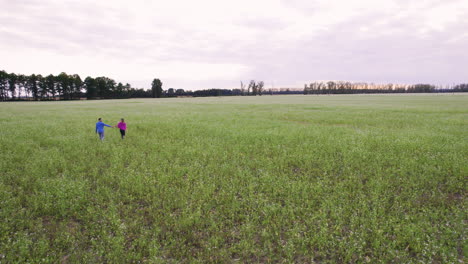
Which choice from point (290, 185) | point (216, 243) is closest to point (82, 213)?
point (216, 243)

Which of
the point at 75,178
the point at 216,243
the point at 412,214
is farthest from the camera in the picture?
the point at 75,178

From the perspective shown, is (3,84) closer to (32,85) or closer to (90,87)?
(32,85)

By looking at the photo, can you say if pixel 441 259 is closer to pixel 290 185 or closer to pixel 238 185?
pixel 290 185

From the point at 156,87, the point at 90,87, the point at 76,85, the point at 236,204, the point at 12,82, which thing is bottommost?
the point at 236,204

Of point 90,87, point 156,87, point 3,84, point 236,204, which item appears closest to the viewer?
point 236,204

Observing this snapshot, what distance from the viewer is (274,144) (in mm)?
14562

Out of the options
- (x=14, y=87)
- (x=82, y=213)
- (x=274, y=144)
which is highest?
(x=14, y=87)

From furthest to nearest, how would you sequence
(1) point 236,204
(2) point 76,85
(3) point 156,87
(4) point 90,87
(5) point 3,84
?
(3) point 156,87, (4) point 90,87, (2) point 76,85, (5) point 3,84, (1) point 236,204

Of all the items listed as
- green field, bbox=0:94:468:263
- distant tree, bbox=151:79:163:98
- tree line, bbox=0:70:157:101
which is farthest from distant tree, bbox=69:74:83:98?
green field, bbox=0:94:468:263

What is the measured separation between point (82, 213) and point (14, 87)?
161m

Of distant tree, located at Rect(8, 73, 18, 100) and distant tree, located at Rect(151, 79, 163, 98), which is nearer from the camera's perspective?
distant tree, located at Rect(8, 73, 18, 100)

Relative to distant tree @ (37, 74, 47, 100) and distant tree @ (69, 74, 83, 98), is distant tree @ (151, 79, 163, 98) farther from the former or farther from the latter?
distant tree @ (37, 74, 47, 100)

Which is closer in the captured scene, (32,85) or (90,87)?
(32,85)

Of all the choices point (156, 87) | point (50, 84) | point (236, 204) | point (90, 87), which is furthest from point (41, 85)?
point (236, 204)
